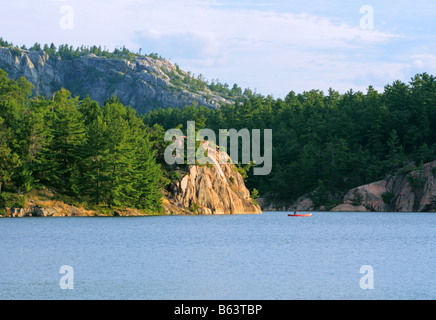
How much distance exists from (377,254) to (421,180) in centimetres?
8448

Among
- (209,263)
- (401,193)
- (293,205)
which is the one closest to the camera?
(209,263)

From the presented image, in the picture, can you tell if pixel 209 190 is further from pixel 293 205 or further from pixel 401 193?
pixel 293 205

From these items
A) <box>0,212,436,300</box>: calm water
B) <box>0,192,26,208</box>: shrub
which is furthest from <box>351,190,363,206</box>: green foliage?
<box>0,192,26,208</box>: shrub

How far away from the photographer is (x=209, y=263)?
131 feet

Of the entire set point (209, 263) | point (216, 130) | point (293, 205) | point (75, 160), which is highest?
point (216, 130)

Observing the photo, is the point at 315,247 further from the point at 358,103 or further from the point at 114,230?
the point at 358,103

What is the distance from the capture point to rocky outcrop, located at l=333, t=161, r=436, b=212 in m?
125

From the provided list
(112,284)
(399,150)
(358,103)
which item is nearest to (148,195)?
(112,284)

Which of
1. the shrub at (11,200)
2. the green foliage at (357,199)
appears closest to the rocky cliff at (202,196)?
the shrub at (11,200)

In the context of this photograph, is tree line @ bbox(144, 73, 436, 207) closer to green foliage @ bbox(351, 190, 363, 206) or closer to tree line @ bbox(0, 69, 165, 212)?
green foliage @ bbox(351, 190, 363, 206)

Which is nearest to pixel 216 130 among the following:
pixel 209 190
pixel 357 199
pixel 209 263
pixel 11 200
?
pixel 357 199

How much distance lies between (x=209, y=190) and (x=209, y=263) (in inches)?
2555

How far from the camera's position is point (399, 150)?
140500mm

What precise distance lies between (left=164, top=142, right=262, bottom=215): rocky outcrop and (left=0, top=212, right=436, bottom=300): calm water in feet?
115
